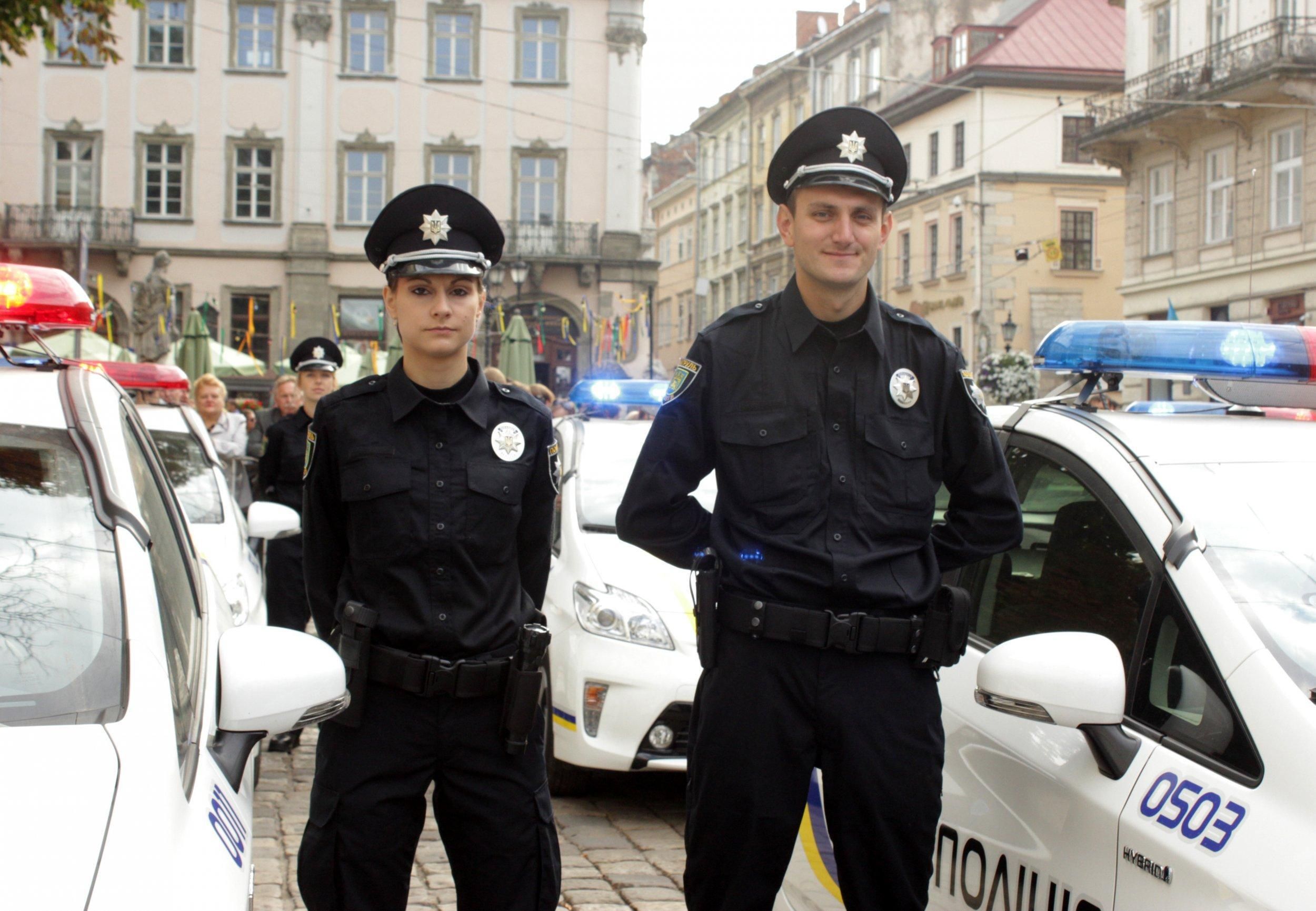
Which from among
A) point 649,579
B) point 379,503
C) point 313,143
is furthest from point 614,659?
point 313,143

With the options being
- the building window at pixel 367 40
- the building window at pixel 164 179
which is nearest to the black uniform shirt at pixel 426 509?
the building window at pixel 367 40

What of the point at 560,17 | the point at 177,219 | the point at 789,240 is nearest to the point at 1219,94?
the point at 560,17

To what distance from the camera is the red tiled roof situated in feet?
149

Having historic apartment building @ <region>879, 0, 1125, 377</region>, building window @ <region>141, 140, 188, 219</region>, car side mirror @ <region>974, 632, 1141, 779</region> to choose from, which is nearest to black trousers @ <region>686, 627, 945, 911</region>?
car side mirror @ <region>974, 632, 1141, 779</region>

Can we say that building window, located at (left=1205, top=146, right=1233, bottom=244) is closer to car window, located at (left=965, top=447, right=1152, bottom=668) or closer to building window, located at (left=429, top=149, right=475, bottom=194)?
building window, located at (left=429, top=149, right=475, bottom=194)

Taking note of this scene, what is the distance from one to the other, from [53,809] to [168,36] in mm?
38447

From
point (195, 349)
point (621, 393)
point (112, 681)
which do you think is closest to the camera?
point (112, 681)

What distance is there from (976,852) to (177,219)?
3710cm

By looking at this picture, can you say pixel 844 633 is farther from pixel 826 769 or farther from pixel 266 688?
pixel 266 688

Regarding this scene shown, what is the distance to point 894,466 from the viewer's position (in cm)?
297

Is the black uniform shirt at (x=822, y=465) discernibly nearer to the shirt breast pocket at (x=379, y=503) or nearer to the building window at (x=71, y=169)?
the shirt breast pocket at (x=379, y=503)

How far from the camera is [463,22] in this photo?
123ft

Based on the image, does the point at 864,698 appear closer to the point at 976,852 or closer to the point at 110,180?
the point at 976,852

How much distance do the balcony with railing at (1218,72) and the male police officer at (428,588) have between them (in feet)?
93.6
